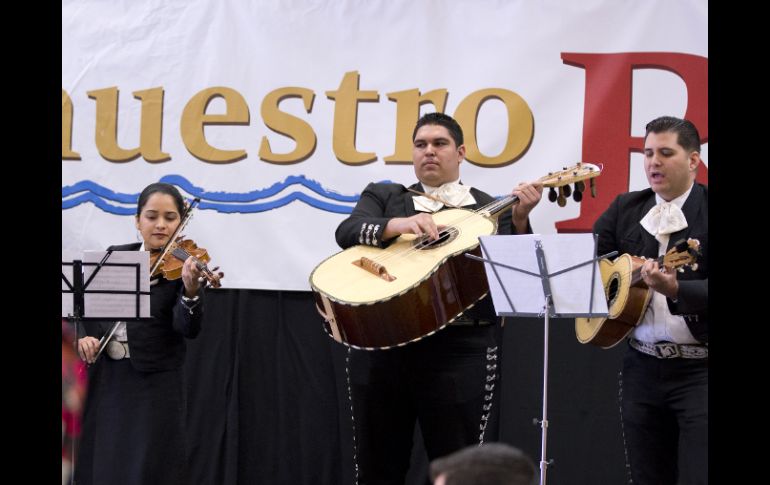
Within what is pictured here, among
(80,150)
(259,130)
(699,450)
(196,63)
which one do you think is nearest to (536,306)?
(699,450)

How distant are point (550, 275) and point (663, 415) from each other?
86cm

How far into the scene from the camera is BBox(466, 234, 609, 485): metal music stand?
334 cm

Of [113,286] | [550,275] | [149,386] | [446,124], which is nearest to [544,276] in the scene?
[550,275]

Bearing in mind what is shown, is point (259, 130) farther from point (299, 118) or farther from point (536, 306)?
point (536, 306)

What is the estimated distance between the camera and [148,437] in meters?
4.31

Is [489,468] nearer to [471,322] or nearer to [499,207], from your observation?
[471,322]

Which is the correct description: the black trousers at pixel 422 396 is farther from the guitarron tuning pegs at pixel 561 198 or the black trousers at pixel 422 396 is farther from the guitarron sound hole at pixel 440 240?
the guitarron tuning pegs at pixel 561 198

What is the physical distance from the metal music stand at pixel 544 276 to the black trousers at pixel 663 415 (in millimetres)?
539

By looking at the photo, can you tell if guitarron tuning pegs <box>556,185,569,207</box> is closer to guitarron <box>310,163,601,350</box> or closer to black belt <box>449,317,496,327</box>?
guitarron <box>310,163,601,350</box>

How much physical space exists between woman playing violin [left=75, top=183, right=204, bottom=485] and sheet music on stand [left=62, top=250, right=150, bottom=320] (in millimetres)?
288

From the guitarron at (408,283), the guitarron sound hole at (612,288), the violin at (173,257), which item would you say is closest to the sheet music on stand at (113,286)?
the violin at (173,257)

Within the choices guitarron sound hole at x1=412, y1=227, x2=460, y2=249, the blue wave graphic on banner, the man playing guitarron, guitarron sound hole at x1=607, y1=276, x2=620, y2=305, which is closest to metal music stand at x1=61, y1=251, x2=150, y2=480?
the man playing guitarron

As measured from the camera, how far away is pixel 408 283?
A: 12.0 feet

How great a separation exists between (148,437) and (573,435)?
2.40 metres
